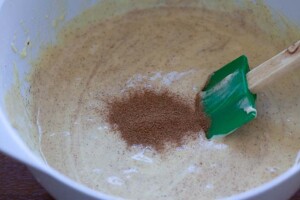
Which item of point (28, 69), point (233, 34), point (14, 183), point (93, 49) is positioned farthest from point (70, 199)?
point (233, 34)

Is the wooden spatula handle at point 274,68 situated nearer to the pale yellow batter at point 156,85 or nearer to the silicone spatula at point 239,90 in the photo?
the silicone spatula at point 239,90

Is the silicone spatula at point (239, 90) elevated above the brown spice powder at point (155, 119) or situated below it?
above

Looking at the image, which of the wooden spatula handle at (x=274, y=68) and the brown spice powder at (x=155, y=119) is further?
the brown spice powder at (x=155, y=119)

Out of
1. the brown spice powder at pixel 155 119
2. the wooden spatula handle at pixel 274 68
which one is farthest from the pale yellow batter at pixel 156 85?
the wooden spatula handle at pixel 274 68

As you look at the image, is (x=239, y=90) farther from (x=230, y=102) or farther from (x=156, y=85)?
(x=156, y=85)

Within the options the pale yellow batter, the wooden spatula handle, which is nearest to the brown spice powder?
the pale yellow batter

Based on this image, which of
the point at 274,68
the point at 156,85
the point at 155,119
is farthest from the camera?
the point at 156,85

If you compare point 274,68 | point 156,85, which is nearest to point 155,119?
point 156,85

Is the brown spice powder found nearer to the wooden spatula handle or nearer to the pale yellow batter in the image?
the pale yellow batter
